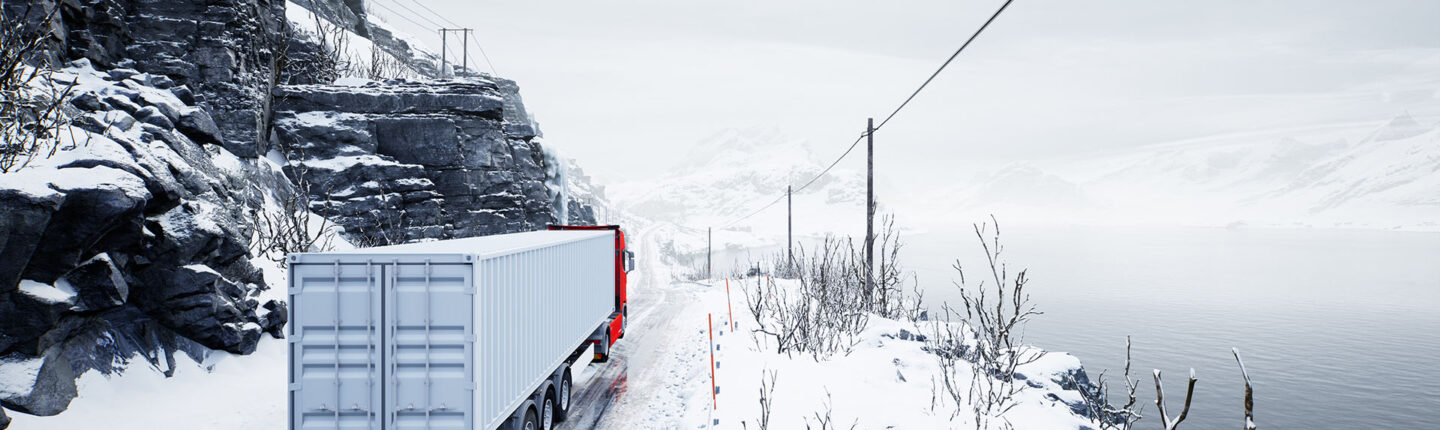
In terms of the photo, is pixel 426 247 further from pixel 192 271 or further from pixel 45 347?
pixel 192 271

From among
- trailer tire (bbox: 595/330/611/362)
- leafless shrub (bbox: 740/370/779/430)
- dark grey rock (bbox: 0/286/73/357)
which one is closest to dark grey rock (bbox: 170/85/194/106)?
A: dark grey rock (bbox: 0/286/73/357)

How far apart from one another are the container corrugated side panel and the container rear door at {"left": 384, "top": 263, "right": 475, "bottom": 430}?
0.15 meters

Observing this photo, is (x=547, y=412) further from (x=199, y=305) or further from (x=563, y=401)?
(x=199, y=305)

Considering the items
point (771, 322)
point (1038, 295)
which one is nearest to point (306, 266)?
point (771, 322)

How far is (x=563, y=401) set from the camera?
11.0 metres

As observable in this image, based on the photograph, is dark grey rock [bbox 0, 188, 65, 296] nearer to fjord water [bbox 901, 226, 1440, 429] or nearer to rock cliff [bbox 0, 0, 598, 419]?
rock cliff [bbox 0, 0, 598, 419]

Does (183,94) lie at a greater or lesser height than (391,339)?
greater

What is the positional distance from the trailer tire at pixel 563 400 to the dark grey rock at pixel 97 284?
7.23 meters

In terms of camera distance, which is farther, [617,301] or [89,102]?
[617,301]

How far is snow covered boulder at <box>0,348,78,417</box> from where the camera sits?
8062mm

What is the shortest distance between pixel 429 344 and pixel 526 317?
1698 millimetres

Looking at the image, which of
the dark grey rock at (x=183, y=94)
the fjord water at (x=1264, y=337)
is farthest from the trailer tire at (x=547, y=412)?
the dark grey rock at (x=183, y=94)

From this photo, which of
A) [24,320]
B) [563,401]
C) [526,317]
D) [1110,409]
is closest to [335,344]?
[526,317]

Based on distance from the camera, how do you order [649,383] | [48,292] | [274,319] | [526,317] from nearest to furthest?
1. [526,317]
2. [48,292]
3. [274,319]
4. [649,383]
